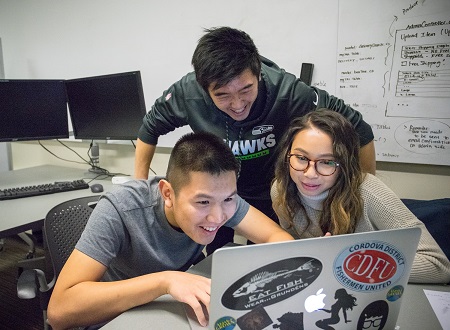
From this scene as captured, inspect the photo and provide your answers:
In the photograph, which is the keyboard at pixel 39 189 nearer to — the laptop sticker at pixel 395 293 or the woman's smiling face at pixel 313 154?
the woman's smiling face at pixel 313 154

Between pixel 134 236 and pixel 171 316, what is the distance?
294 mm

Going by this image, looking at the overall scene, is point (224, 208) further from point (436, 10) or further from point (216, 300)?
point (436, 10)

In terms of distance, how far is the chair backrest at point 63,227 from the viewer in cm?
126

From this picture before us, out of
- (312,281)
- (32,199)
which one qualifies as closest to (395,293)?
(312,281)

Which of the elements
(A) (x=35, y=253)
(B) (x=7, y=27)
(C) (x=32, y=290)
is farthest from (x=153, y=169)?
(B) (x=7, y=27)

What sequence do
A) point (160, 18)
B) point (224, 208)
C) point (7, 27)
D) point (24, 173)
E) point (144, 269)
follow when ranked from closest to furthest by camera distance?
point (224, 208), point (144, 269), point (160, 18), point (24, 173), point (7, 27)

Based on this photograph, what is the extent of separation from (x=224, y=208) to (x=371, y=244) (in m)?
0.43

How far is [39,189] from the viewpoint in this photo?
197 cm

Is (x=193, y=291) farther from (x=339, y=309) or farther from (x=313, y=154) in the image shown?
(x=313, y=154)

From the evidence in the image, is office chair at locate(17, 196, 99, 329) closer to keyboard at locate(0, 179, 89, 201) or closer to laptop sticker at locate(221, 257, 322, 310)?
keyboard at locate(0, 179, 89, 201)

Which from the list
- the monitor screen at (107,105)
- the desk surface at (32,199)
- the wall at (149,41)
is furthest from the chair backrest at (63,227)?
the wall at (149,41)

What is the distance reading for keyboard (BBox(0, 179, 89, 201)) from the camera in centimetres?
187

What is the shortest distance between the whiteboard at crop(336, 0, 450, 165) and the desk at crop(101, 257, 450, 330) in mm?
1015

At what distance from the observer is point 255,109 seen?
144cm
